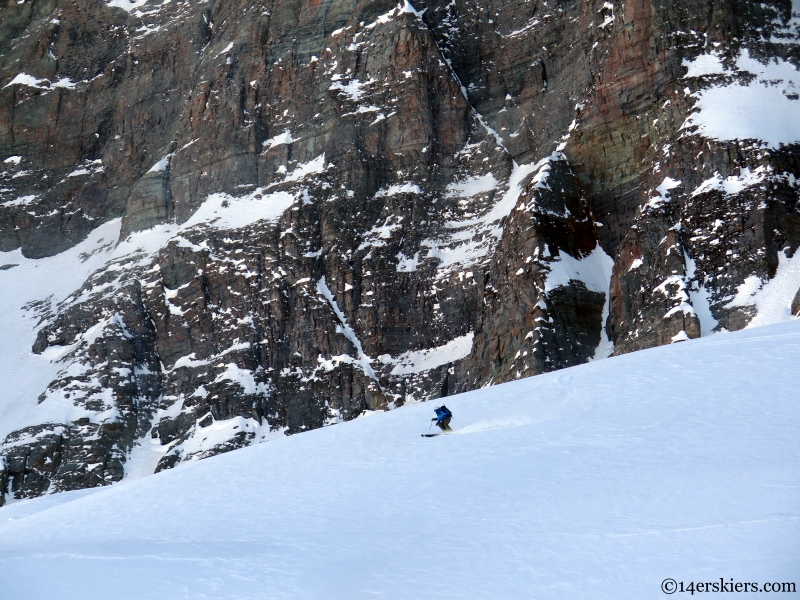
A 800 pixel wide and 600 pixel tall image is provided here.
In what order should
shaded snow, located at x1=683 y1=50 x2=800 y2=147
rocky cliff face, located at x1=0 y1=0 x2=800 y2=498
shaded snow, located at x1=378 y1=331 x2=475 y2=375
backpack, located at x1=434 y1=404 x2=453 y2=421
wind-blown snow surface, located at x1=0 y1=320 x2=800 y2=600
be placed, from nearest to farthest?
wind-blown snow surface, located at x1=0 y1=320 x2=800 y2=600
backpack, located at x1=434 y1=404 x2=453 y2=421
rocky cliff face, located at x1=0 y1=0 x2=800 y2=498
shaded snow, located at x1=683 y1=50 x2=800 y2=147
shaded snow, located at x1=378 y1=331 x2=475 y2=375

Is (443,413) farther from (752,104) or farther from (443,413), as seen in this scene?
(752,104)

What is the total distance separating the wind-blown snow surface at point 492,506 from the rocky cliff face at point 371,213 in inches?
1608

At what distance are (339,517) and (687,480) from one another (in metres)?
5.34

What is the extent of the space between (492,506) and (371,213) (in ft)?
250

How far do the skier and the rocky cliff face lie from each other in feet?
135

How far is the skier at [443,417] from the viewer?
2423 centimetres

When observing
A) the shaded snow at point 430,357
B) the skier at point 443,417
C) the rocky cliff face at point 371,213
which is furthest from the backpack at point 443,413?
the shaded snow at point 430,357

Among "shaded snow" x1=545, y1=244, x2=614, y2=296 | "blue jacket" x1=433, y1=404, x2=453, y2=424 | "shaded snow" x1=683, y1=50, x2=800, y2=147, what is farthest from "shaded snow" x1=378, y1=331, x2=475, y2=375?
"blue jacket" x1=433, y1=404, x2=453, y2=424

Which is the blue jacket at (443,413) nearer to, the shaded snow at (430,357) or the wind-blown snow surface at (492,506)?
the wind-blown snow surface at (492,506)

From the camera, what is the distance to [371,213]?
93438 mm

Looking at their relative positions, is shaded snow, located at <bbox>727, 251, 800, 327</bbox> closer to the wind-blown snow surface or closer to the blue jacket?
the wind-blown snow surface

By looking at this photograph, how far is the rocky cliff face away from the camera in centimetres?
7088

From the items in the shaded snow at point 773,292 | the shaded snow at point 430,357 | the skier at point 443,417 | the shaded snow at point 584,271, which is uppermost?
the shaded snow at point 584,271

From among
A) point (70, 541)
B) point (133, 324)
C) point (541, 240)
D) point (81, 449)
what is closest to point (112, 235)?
point (133, 324)
